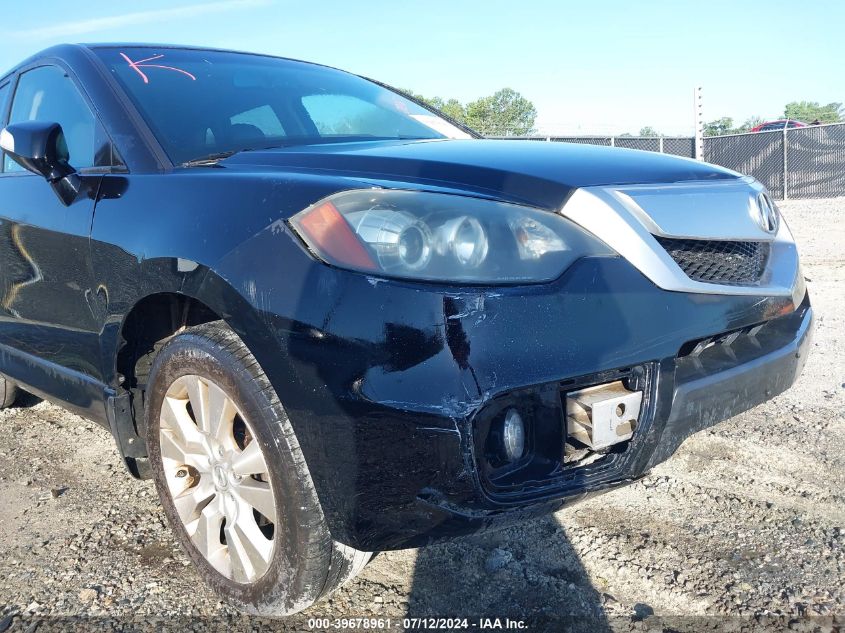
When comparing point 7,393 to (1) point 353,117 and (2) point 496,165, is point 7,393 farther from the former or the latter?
(2) point 496,165

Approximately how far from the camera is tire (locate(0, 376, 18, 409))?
379cm

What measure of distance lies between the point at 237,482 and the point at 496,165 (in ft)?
3.70

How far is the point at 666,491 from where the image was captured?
2721 millimetres

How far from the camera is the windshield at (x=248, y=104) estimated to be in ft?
8.36

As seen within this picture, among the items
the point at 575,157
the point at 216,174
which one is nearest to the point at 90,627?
the point at 216,174

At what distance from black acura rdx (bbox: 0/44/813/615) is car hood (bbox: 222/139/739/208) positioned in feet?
0.04

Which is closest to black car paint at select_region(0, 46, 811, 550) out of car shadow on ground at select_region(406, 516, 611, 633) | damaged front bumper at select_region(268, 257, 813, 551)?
damaged front bumper at select_region(268, 257, 813, 551)

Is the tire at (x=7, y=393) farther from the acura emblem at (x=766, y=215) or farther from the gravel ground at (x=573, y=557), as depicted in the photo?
the acura emblem at (x=766, y=215)

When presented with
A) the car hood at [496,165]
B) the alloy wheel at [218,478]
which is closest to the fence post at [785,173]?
the car hood at [496,165]

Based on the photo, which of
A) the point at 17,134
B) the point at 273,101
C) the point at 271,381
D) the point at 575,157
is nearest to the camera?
the point at 271,381

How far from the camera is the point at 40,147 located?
8.03 feet

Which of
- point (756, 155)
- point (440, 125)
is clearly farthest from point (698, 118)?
point (440, 125)

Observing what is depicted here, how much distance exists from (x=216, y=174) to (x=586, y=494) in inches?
53.0

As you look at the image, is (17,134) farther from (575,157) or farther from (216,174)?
(575,157)
